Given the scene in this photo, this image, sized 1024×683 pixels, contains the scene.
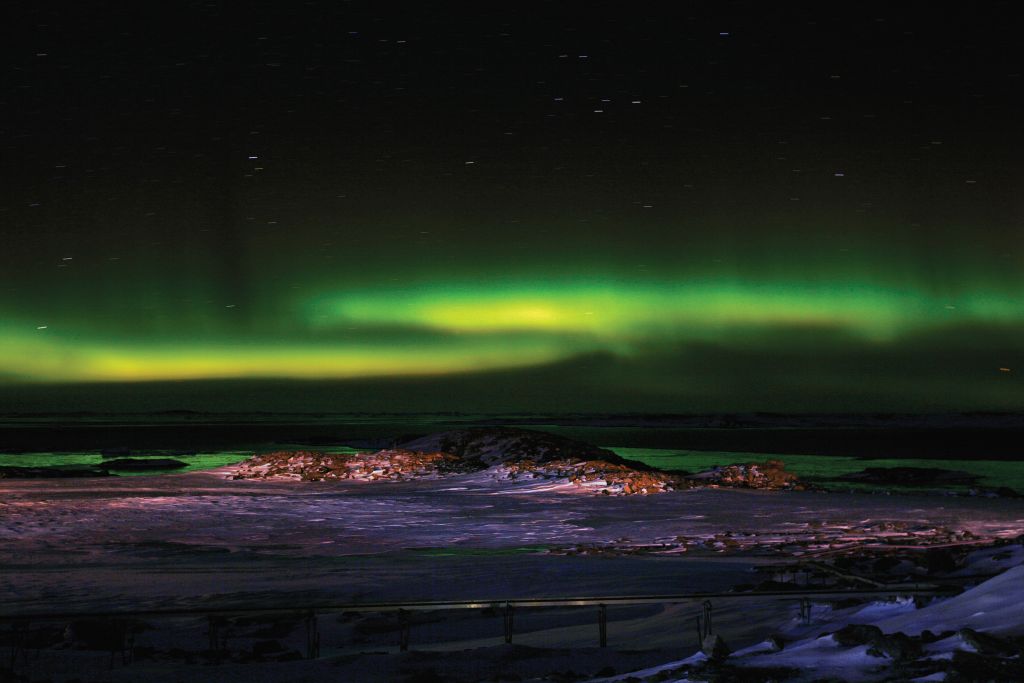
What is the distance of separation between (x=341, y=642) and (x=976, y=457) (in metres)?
79.2

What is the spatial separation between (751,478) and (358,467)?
18.2 meters

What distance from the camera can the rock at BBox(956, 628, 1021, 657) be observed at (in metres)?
7.28

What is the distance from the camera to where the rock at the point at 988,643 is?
7.28m

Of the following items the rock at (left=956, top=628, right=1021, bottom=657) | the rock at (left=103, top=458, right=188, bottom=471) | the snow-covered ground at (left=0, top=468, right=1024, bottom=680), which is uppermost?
the rock at (left=956, top=628, right=1021, bottom=657)

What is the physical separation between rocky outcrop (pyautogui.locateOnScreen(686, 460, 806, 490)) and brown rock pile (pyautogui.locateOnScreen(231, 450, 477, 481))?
446 inches

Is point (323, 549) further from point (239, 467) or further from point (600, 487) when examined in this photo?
point (239, 467)

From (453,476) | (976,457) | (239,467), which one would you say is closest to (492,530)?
(453,476)

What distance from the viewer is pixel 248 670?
1057 cm

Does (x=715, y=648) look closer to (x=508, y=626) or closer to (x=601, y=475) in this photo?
(x=508, y=626)

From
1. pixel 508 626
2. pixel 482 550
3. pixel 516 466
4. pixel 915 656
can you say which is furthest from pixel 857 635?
pixel 516 466

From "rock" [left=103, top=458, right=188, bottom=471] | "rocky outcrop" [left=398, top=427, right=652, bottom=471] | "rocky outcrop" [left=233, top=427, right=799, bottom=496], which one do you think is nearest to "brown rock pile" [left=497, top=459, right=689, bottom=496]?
"rocky outcrop" [left=233, top=427, right=799, bottom=496]

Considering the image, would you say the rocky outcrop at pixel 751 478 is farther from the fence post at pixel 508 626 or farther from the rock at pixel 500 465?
the fence post at pixel 508 626

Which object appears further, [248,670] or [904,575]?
[904,575]

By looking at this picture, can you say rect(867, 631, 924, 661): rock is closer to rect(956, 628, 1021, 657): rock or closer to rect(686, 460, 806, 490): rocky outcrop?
rect(956, 628, 1021, 657): rock
